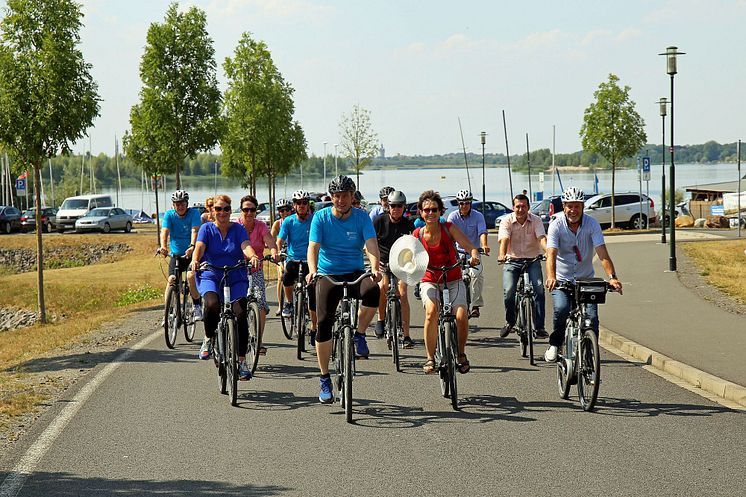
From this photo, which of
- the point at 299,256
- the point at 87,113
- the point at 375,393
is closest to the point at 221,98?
Result: the point at 87,113

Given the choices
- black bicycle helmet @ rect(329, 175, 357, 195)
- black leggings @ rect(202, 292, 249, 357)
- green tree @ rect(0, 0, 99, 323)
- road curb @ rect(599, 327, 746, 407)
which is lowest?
road curb @ rect(599, 327, 746, 407)

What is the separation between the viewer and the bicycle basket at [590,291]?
8.60 m

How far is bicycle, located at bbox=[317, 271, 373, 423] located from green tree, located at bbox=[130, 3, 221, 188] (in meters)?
23.9

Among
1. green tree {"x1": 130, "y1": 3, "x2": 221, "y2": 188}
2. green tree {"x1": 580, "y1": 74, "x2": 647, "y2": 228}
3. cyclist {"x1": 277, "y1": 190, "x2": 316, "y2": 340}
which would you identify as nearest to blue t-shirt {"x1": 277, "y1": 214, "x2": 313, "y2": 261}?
cyclist {"x1": 277, "y1": 190, "x2": 316, "y2": 340}

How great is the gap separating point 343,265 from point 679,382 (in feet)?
11.8

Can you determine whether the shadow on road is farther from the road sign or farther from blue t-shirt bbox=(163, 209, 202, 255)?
the road sign

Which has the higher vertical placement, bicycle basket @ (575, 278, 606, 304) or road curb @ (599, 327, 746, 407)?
bicycle basket @ (575, 278, 606, 304)

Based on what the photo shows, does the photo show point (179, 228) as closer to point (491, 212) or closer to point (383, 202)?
point (383, 202)

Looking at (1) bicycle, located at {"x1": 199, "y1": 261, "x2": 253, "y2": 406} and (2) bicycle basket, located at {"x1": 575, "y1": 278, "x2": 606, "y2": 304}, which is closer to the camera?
(2) bicycle basket, located at {"x1": 575, "y1": 278, "x2": 606, "y2": 304}

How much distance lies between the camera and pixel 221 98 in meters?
32.3

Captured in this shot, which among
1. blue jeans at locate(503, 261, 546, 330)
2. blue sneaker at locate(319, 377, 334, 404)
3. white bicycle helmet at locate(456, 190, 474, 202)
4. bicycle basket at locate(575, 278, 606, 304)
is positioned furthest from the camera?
white bicycle helmet at locate(456, 190, 474, 202)

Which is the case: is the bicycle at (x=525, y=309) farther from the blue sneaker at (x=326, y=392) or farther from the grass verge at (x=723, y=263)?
the grass verge at (x=723, y=263)

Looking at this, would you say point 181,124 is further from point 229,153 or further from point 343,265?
point 343,265

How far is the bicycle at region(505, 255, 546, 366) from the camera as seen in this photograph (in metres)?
11.4
